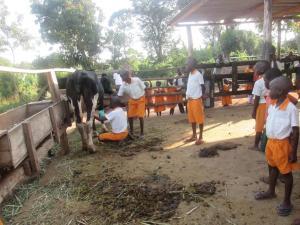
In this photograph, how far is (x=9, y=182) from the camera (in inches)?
134

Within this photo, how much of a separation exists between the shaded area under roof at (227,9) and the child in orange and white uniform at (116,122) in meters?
3.51

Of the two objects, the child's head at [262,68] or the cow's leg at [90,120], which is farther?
the cow's leg at [90,120]

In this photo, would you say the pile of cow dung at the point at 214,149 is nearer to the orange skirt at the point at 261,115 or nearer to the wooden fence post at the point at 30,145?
the orange skirt at the point at 261,115

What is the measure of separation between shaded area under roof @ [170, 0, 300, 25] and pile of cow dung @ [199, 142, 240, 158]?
12.5ft

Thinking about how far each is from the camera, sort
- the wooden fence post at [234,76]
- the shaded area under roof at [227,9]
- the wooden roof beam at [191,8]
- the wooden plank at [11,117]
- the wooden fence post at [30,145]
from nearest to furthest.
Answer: the wooden fence post at [30,145] → the wooden plank at [11,117] → the wooden roof beam at [191,8] → the shaded area under roof at [227,9] → the wooden fence post at [234,76]

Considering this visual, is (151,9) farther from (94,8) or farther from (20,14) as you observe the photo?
(20,14)

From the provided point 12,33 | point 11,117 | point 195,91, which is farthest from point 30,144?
point 12,33

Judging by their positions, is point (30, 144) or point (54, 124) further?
point (54, 124)

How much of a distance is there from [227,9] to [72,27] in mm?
17730

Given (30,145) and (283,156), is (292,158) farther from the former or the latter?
(30,145)

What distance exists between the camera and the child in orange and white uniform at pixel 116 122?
6.44 metres

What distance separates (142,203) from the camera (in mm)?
3859

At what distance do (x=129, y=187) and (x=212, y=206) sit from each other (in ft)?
4.07

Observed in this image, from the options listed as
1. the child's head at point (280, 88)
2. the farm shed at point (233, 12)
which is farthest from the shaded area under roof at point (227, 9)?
the child's head at point (280, 88)
